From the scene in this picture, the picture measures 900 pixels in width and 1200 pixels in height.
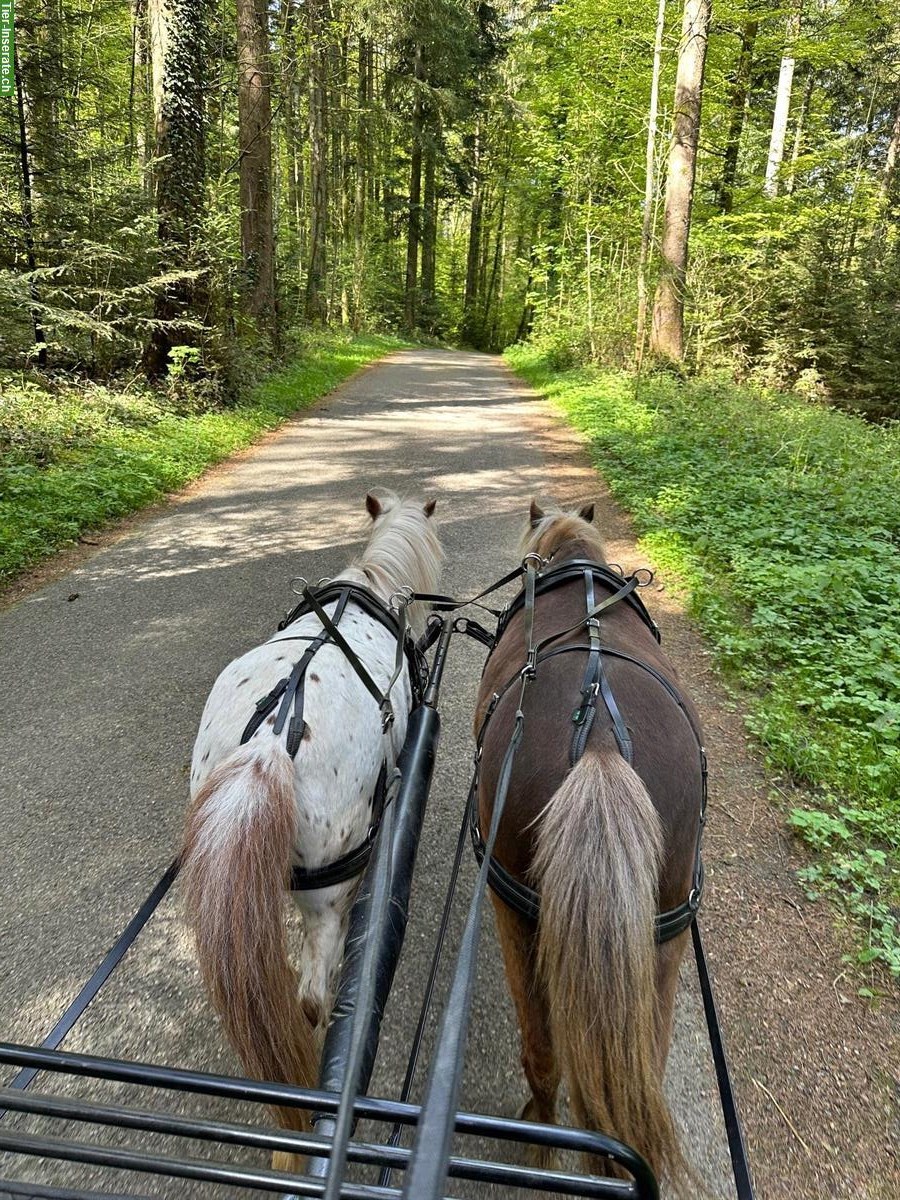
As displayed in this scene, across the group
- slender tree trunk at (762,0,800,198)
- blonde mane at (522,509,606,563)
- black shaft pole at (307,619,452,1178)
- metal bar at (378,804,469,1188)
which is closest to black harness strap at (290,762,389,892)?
black shaft pole at (307,619,452,1178)

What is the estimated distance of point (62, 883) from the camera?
8.93 ft

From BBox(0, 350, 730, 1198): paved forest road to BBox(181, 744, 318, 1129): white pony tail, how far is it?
0.58m

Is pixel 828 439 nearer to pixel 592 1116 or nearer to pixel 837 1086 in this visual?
pixel 837 1086

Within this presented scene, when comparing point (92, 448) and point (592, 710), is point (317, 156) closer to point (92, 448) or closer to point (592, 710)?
point (92, 448)

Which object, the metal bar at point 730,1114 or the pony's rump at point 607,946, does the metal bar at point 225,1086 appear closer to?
the pony's rump at point 607,946

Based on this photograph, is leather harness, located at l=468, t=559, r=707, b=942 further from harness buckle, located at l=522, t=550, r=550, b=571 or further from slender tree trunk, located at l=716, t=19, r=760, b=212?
slender tree trunk, located at l=716, t=19, r=760, b=212

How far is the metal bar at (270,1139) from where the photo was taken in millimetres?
926

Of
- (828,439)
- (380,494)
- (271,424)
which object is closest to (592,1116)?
(380,494)

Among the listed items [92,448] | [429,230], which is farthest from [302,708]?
[429,230]

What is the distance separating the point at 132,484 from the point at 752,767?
6.71m

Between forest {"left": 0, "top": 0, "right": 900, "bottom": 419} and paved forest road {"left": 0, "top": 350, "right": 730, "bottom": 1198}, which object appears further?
forest {"left": 0, "top": 0, "right": 900, "bottom": 419}

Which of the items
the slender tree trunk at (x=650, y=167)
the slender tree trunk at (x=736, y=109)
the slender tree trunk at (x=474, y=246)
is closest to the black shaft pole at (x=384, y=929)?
the slender tree trunk at (x=650, y=167)

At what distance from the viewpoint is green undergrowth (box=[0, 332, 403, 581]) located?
6.09m

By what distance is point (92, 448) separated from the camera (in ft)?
25.1
